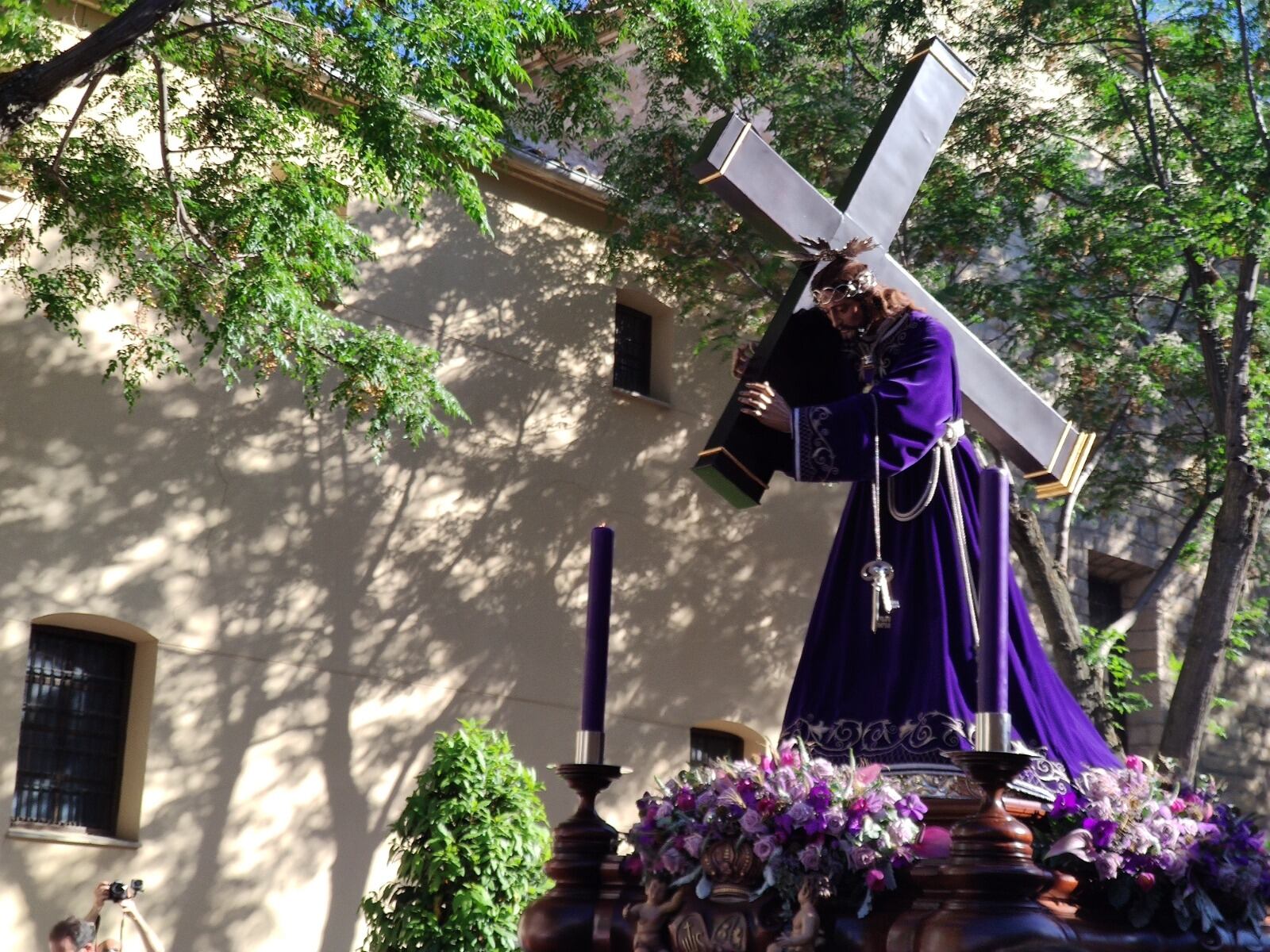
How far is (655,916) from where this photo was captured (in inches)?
130

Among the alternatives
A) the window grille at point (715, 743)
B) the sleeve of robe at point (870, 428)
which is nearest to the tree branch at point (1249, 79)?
the window grille at point (715, 743)

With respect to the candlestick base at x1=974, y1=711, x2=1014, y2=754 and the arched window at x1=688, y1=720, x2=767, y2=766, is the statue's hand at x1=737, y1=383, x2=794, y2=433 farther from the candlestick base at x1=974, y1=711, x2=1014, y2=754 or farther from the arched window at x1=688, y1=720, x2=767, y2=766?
the arched window at x1=688, y1=720, x2=767, y2=766

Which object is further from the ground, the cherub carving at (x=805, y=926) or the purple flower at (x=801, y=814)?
the purple flower at (x=801, y=814)

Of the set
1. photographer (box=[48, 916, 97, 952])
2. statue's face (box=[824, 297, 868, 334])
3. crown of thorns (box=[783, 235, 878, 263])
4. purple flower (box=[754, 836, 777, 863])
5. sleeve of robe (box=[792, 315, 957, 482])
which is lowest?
photographer (box=[48, 916, 97, 952])

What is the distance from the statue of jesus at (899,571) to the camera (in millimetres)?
3721

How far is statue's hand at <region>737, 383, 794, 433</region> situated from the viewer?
4059 millimetres

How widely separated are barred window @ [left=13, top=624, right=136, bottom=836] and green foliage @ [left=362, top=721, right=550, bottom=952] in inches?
69.2

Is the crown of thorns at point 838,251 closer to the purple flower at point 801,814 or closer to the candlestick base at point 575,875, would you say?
the candlestick base at point 575,875

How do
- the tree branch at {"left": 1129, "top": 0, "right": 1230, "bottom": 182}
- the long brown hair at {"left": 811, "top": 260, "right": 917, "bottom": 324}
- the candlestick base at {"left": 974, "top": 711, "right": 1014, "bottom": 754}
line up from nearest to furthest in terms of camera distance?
the candlestick base at {"left": 974, "top": 711, "right": 1014, "bottom": 754}
the long brown hair at {"left": 811, "top": 260, "right": 917, "bottom": 324}
the tree branch at {"left": 1129, "top": 0, "right": 1230, "bottom": 182}

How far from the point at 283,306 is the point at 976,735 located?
18.6 feet

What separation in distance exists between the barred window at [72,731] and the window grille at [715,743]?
4401mm

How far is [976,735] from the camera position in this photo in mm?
2895

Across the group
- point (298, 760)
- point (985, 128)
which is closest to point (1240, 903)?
point (298, 760)

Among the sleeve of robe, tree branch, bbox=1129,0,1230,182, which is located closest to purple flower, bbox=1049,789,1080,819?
the sleeve of robe
